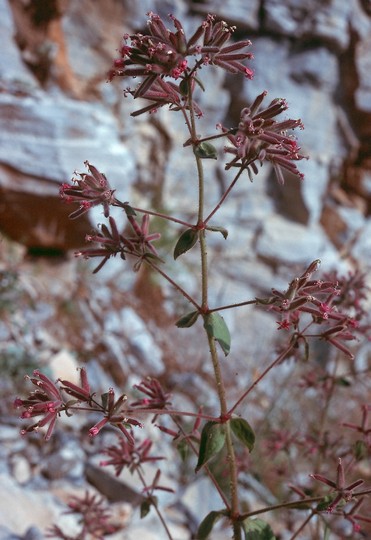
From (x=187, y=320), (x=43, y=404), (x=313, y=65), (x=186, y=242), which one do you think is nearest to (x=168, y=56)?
(x=186, y=242)

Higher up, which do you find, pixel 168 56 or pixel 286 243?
pixel 286 243

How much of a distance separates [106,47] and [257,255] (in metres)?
2.72

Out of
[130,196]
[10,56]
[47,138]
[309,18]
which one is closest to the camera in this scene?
[47,138]

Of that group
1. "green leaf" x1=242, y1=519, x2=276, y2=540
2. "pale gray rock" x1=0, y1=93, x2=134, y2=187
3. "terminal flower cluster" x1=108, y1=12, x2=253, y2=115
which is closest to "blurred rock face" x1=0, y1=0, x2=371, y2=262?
"pale gray rock" x1=0, y1=93, x2=134, y2=187

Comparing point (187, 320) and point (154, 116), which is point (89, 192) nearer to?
point (187, 320)

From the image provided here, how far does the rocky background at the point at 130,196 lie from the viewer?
2562 millimetres

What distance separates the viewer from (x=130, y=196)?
17.4 ft

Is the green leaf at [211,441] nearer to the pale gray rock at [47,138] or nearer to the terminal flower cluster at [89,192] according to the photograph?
the terminal flower cluster at [89,192]

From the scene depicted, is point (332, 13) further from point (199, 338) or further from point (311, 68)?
point (199, 338)

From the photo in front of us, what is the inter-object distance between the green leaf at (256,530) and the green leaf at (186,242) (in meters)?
0.42

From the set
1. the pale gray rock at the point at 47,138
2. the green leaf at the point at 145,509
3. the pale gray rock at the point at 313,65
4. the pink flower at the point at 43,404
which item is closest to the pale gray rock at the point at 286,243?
the pale gray rock at the point at 313,65

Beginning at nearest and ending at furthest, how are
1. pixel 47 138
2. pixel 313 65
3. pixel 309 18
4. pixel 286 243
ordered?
1. pixel 47 138
2. pixel 309 18
3. pixel 313 65
4. pixel 286 243

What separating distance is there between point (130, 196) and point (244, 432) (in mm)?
4569

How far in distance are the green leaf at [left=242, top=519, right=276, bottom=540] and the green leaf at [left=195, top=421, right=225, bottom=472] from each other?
0.14 meters
